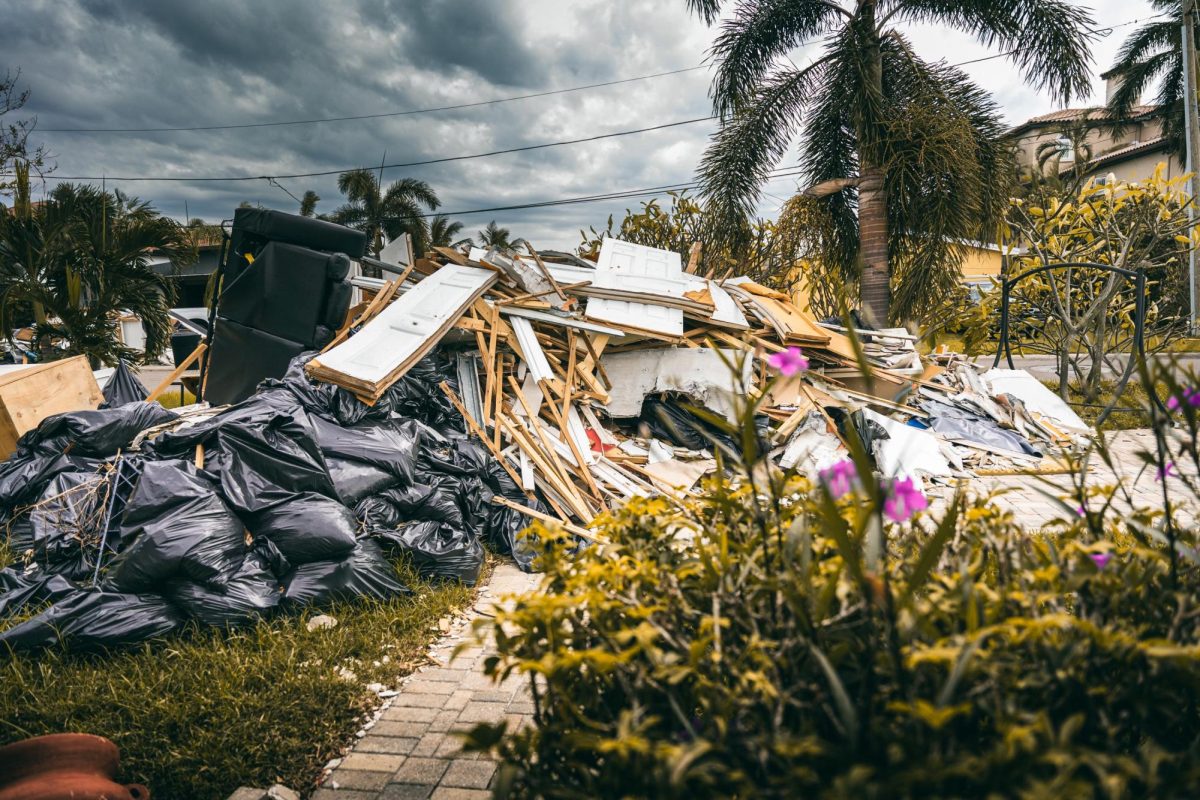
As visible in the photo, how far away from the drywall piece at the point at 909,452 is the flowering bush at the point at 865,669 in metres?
4.46

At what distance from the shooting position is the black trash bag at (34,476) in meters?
4.17

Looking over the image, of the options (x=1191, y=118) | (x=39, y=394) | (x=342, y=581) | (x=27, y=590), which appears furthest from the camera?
(x=1191, y=118)

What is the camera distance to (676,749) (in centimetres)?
103

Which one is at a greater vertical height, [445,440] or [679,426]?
[445,440]

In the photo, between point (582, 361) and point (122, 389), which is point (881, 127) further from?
point (122, 389)

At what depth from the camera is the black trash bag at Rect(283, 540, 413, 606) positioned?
11.6ft

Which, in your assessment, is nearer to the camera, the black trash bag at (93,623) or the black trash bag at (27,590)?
the black trash bag at (93,623)

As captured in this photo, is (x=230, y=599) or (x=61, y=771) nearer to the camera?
(x=61, y=771)

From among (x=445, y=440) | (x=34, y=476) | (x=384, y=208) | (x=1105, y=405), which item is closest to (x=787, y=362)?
(x=445, y=440)

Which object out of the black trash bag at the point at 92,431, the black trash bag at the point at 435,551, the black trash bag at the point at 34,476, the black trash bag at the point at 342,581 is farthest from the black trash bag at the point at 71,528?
the black trash bag at the point at 435,551

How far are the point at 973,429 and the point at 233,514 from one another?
269 inches

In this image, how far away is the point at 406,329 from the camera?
18.3 ft

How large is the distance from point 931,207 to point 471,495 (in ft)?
29.9

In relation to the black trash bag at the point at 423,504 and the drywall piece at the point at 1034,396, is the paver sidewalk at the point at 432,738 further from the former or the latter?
the drywall piece at the point at 1034,396
